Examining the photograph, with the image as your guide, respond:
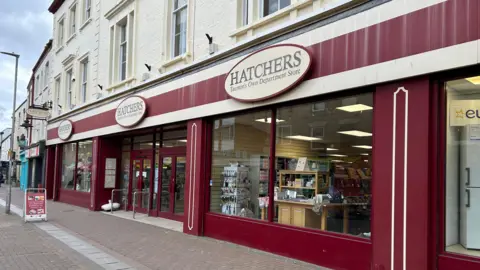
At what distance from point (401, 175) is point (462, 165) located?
30.4 inches

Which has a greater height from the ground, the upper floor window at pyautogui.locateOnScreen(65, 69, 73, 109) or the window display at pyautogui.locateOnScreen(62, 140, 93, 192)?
the upper floor window at pyautogui.locateOnScreen(65, 69, 73, 109)

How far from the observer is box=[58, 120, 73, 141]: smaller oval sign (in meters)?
18.4

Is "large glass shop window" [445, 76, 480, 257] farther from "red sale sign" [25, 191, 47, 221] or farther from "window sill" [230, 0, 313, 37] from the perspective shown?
"red sale sign" [25, 191, 47, 221]

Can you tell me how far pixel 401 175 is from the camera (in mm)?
Result: 5758

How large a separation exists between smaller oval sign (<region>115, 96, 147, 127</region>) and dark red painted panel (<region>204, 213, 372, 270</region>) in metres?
4.38

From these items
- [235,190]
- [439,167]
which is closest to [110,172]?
[235,190]

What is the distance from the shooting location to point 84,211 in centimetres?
1537

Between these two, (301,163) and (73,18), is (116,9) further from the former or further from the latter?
(301,163)

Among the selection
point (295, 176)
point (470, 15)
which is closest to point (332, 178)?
point (295, 176)

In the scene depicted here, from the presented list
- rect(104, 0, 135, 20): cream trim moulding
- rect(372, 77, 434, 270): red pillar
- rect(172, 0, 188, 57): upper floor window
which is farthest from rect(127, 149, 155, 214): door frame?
rect(372, 77, 434, 270): red pillar

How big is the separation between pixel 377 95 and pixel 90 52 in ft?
46.8

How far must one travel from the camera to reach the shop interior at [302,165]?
6.94m

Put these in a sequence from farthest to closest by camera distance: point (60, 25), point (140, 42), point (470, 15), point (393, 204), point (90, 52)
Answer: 1. point (60, 25)
2. point (90, 52)
3. point (140, 42)
4. point (393, 204)
5. point (470, 15)

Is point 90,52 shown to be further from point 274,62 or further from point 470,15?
point 470,15
